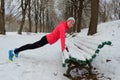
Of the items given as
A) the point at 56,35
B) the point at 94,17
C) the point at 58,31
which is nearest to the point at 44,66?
the point at 56,35

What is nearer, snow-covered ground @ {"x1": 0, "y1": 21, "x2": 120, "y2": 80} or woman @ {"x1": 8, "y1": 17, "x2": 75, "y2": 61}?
snow-covered ground @ {"x1": 0, "y1": 21, "x2": 120, "y2": 80}

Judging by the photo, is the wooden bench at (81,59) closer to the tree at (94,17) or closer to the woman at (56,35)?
the woman at (56,35)

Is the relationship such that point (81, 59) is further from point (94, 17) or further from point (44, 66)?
point (94, 17)

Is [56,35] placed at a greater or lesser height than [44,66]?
greater

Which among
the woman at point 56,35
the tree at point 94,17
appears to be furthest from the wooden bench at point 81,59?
the tree at point 94,17

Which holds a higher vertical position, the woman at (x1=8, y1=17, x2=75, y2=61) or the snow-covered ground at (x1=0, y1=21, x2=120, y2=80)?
the woman at (x1=8, y1=17, x2=75, y2=61)

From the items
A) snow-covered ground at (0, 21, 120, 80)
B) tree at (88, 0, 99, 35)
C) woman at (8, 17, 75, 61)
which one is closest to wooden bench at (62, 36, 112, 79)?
snow-covered ground at (0, 21, 120, 80)

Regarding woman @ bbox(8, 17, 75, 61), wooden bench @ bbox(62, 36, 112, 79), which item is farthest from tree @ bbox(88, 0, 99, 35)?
wooden bench @ bbox(62, 36, 112, 79)

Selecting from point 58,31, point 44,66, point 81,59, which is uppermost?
point 58,31

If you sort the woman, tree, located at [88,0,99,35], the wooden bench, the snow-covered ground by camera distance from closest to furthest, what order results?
1. the wooden bench
2. the snow-covered ground
3. the woman
4. tree, located at [88,0,99,35]

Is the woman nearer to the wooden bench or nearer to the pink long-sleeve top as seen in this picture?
the pink long-sleeve top

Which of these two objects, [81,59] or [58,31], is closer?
[81,59]

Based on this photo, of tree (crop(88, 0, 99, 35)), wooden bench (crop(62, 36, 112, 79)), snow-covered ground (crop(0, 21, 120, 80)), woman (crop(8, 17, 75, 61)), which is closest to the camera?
wooden bench (crop(62, 36, 112, 79))

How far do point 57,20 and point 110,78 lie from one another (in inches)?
2630
